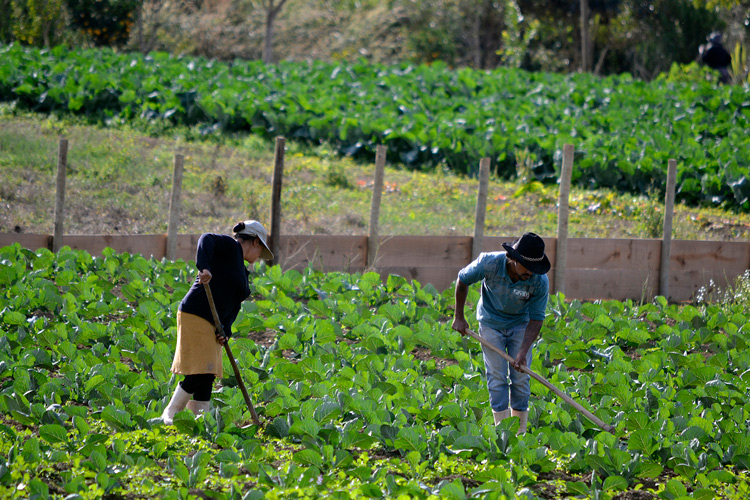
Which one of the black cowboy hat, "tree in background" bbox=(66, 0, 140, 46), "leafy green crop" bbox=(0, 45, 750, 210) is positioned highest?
"tree in background" bbox=(66, 0, 140, 46)

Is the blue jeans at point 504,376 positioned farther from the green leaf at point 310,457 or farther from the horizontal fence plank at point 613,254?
the horizontal fence plank at point 613,254

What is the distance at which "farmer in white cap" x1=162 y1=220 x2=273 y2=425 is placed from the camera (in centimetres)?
477

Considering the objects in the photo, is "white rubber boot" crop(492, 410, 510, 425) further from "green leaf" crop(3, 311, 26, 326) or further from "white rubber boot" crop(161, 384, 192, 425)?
"green leaf" crop(3, 311, 26, 326)

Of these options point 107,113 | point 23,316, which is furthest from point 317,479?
point 107,113

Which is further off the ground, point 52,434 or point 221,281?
point 221,281

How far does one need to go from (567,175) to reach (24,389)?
6.52m

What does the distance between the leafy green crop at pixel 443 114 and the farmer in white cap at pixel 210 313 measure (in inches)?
364

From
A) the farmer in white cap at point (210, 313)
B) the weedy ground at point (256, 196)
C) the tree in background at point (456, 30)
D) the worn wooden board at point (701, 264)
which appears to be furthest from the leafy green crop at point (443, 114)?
the tree in background at point (456, 30)

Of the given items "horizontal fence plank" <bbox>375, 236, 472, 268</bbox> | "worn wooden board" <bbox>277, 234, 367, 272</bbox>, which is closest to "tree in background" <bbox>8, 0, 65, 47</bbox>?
"worn wooden board" <bbox>277, 234, 367, 272</bbox>

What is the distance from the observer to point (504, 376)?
5191 mm

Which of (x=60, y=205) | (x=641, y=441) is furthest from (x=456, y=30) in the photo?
(x=641, y=441)

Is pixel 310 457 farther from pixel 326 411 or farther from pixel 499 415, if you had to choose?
pixel 499 415

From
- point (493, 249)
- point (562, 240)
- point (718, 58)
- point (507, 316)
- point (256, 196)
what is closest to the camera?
point (507, 316)

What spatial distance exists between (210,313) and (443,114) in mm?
11274
